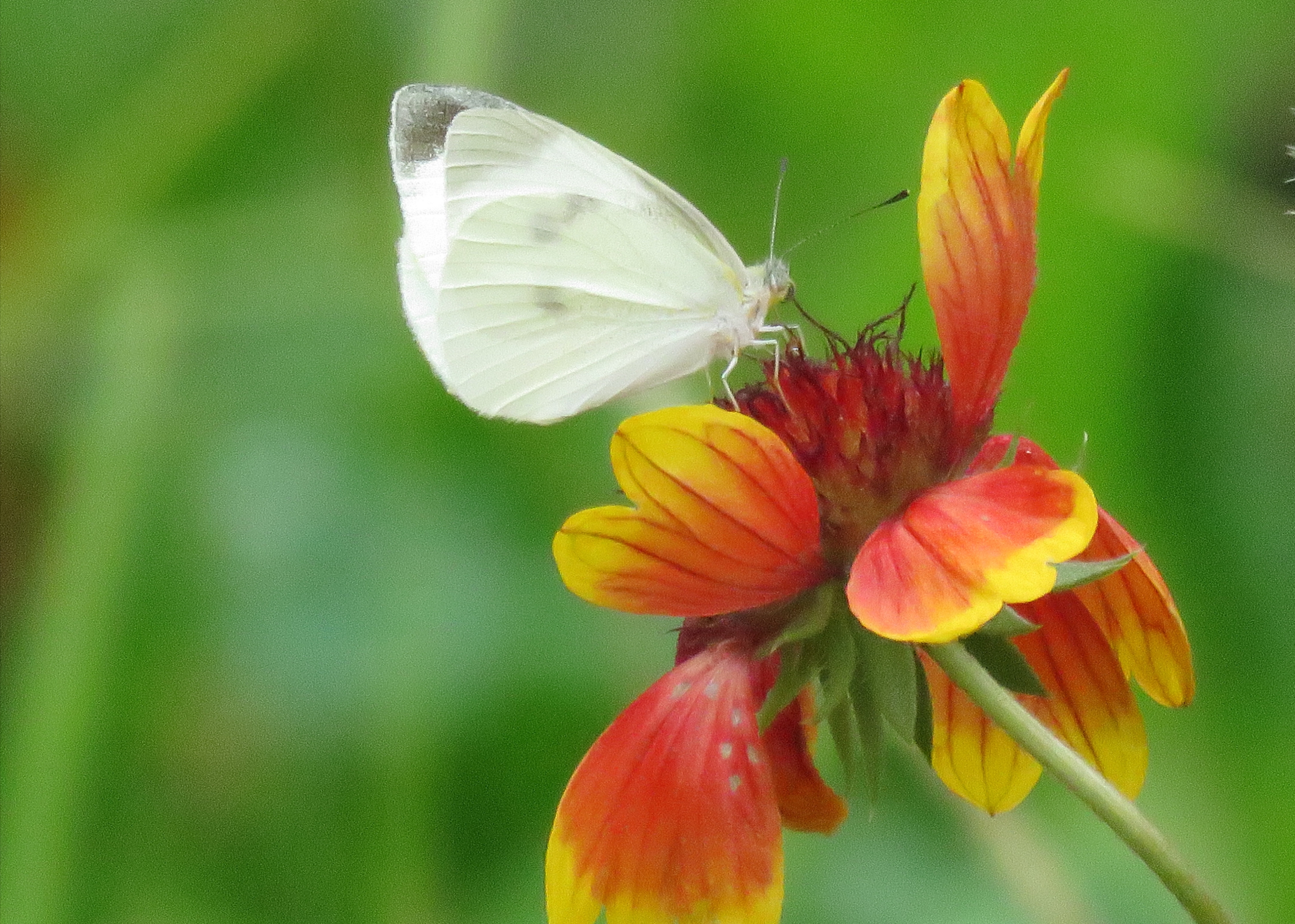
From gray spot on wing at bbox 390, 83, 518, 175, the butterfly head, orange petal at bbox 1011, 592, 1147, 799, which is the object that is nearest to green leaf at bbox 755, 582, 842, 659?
orange petal at bbox 1011, 592, 1147, 799

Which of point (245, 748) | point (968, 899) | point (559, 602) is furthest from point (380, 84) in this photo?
point (968, 899)

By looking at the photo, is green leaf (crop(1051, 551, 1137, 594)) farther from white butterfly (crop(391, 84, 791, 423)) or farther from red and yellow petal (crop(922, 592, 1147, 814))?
white butterfly (crop(391, 84, 791, 423))

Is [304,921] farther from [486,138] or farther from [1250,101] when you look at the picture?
[1250,101]

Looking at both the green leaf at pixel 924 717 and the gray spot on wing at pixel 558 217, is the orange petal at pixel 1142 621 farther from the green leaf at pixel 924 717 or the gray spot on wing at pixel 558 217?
the gray spot on wing at pixel 558 217

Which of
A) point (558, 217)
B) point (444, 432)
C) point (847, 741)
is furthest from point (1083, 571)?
point (444, 432)

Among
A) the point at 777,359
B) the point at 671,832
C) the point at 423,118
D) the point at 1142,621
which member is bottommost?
the point at 671,832

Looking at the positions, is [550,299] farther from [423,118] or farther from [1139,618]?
[1139,618]
